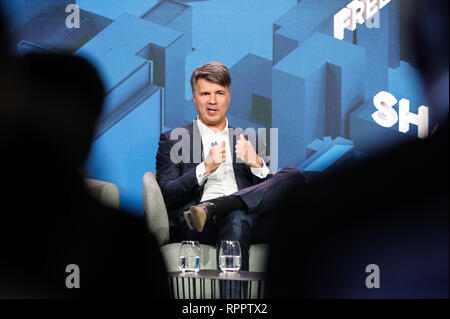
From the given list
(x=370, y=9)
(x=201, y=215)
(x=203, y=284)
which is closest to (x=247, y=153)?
(x=201, y=215)

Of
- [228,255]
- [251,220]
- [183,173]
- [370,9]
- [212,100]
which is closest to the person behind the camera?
[228,255]

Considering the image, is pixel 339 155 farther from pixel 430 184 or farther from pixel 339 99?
pixel 430 184

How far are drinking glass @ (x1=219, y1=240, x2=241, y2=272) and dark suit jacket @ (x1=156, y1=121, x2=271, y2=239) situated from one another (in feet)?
2.87

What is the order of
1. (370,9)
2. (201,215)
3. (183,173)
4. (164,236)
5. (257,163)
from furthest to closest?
(370,9) → (183,173) → (257,163) → (164,236) → (201,215)

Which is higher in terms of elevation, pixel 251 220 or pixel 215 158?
pixel 215 158

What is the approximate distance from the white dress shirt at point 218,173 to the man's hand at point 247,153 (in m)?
0.06

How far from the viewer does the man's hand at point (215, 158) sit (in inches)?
121

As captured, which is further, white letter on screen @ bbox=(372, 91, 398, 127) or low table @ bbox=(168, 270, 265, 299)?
white letter on screen @ bbox=(372, 91, 398, 127)

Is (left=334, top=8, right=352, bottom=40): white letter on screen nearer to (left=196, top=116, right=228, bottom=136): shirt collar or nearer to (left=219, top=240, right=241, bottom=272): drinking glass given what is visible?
(left=196, top=116, right=228, bottom=136): shirt collar

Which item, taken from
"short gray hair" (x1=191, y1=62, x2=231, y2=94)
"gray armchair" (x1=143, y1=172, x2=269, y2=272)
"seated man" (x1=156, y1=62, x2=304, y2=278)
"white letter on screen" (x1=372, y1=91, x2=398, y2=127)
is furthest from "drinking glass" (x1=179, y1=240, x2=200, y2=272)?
"white letter on screen" (x1=372, y1=91, x2=398, y2=127)

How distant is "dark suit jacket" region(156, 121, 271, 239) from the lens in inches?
121

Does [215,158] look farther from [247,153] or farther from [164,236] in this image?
[164,236]

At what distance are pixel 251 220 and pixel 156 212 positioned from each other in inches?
24.3

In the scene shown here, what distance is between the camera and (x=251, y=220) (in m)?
2.85
